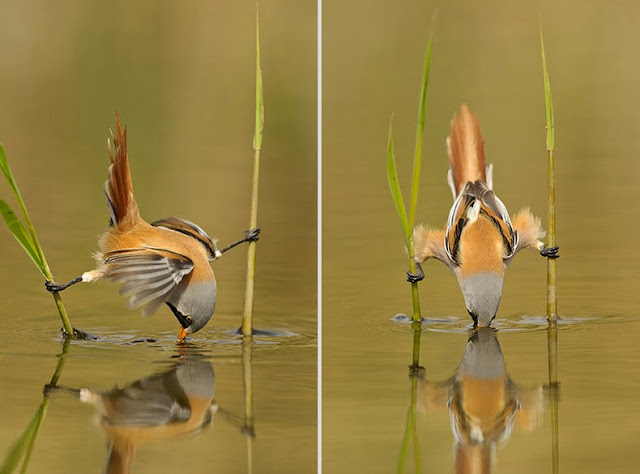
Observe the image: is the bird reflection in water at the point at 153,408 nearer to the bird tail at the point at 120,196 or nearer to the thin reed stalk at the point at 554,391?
the bird tail at the point at 120,196

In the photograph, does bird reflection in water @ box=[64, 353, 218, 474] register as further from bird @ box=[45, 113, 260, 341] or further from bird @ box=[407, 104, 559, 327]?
bird @ box=[407, 104, 559, 327]

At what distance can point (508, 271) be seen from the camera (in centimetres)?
466

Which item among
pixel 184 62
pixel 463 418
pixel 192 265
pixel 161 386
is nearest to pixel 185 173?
pixel 184 62

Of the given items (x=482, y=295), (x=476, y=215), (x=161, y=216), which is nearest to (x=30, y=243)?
(x=161, y=216)

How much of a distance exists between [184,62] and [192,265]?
3.53 metres

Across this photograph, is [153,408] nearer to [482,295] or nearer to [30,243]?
[30,243]

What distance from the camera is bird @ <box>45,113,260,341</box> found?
3.85 m

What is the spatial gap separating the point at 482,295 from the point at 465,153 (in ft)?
2.64

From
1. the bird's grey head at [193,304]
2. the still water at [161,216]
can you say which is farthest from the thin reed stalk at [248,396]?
the bird's grey head at [193,304]

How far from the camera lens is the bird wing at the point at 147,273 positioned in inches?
150

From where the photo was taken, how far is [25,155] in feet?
21.3

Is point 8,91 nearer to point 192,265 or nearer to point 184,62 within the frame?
point 184,62

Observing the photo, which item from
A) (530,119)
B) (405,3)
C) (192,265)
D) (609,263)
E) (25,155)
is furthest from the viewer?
(405,3)

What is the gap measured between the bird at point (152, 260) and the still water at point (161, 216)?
12 centimetres
